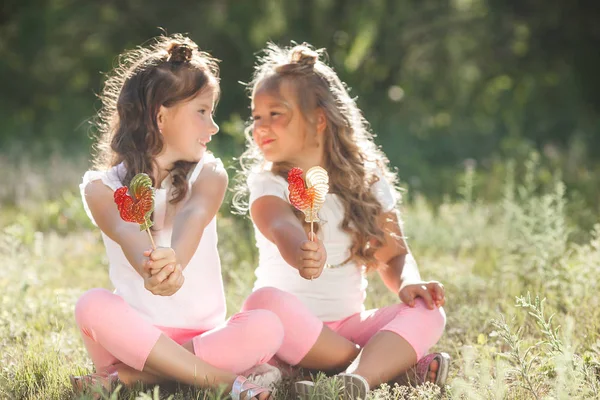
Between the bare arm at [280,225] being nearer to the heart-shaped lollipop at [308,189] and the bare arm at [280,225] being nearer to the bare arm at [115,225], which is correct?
the heart-shaped lollipop at [308,189]

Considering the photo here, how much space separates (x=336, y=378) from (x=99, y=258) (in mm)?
2404

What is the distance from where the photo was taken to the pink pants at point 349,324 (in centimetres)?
287

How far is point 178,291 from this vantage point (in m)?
2.92

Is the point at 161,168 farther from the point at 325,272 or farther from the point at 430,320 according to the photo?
the point at 430,320

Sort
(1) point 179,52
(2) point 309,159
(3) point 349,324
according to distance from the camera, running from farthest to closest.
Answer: (2) point 309,159 → (3) point 349,324 → (1) point 179,52

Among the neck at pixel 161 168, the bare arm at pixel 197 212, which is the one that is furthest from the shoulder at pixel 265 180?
the neck at pixel 161 168

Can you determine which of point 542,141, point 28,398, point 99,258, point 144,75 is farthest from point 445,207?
point 542,141

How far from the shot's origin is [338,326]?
3176 mm

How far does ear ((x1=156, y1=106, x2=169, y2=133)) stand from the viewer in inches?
116

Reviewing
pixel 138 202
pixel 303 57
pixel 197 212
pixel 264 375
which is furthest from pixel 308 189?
pixel 303 57

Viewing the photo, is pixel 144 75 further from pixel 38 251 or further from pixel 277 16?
pixel 277 16

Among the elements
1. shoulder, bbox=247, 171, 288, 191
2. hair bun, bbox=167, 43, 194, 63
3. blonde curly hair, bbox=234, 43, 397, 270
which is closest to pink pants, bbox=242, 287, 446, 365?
blonde curly hair, bbox=234, 43, 397, 270

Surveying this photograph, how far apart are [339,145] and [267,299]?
0.77 metres

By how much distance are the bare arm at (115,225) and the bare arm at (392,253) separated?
1005 millimetres
